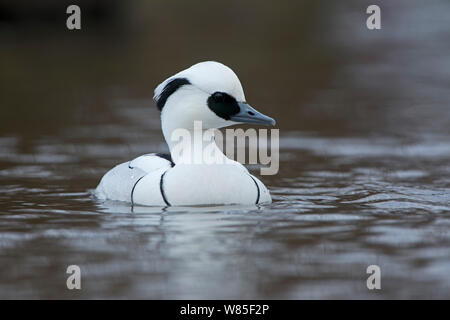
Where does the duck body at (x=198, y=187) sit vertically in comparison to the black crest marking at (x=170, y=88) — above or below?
below

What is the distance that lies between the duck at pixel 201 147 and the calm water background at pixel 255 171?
0.61ft

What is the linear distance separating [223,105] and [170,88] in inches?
21.3

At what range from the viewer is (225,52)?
2231cm

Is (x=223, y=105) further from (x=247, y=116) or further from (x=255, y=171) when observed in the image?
(x=255, y=171)

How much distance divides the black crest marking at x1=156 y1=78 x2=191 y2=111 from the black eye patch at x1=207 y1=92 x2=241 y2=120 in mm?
297

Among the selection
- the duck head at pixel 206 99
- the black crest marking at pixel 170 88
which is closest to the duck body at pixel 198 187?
the duck head at pixel 206 99

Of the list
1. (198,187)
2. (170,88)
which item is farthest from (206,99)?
(198,187)

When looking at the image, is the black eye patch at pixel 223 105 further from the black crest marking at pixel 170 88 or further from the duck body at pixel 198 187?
the duck body at pixel 198 187

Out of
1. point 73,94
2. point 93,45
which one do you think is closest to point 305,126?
point 73,94

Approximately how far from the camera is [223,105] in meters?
9.85

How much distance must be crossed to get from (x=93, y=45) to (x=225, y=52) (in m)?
3.87

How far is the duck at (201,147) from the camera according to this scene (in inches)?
384
